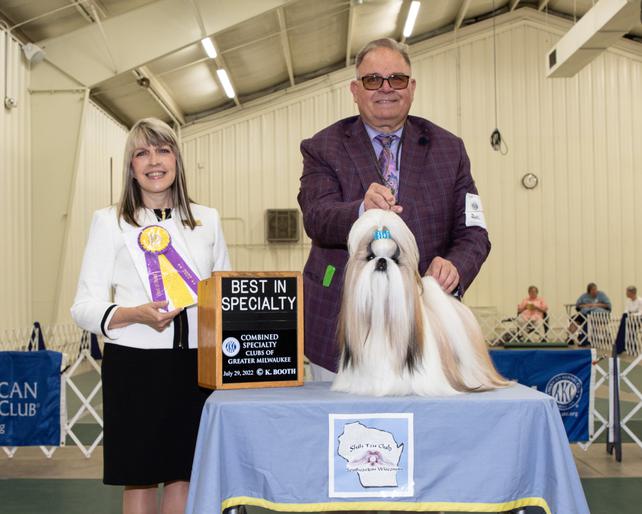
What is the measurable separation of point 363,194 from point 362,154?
14 cm

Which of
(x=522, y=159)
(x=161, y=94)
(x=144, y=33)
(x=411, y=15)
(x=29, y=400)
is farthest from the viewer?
(x=522, y=159)

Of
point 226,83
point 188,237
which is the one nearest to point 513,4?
point 226,83

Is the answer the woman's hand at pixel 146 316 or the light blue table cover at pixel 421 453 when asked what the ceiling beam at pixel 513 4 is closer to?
the woman's hand at pixel 146 316

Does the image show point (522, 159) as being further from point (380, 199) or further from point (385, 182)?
point (380, 199)

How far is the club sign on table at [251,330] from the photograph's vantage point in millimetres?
2256

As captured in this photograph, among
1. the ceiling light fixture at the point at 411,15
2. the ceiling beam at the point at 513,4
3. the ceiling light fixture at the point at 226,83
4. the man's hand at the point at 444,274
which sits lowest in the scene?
the man's hand at the point at 444,274

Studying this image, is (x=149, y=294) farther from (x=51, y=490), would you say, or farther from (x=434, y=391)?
(x=51, y=490)

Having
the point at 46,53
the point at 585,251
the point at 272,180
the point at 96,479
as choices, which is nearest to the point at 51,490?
the point at 96,479

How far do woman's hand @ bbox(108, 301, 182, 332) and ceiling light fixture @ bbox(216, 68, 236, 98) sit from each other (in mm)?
12842

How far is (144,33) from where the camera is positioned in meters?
10.6

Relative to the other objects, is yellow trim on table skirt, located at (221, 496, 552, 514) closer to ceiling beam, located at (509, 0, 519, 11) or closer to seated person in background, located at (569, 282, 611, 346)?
seated person in background, located at (569, 282, 611, 346)

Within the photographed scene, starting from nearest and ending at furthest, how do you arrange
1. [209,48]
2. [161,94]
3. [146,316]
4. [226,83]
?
1. [146,316]
2. [209,48]
3. [161,94]
4. [226,83]

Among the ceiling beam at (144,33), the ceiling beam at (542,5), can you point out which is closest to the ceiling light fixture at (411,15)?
the ceiling beam at (144,33)

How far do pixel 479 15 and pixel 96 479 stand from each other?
49.2 ft
